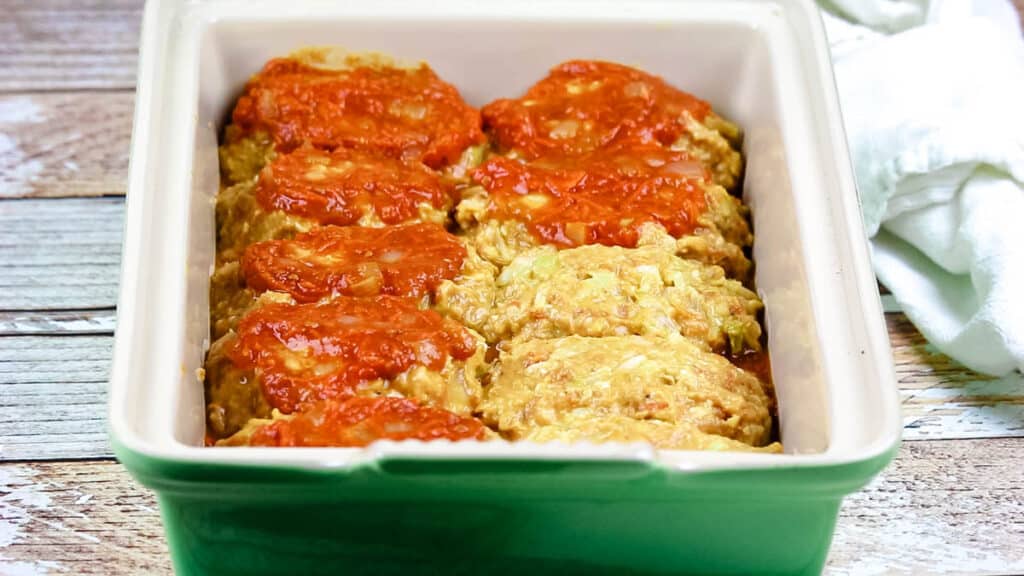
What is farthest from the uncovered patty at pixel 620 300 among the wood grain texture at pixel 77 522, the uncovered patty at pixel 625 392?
the wood grain texture at pixel 77 522

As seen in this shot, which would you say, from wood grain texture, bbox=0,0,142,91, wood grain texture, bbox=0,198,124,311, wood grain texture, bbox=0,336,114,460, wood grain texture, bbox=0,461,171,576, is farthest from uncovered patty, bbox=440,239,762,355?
wood grain texture, bbox=0,0,142,91

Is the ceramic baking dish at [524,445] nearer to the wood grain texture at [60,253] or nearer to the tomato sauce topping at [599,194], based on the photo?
the tomato sauce topping at [599,194]

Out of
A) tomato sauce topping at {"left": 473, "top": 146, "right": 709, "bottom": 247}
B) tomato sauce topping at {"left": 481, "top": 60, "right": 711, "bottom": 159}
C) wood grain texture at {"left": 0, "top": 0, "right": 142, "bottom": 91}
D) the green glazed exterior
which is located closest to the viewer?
the green glazed exterior

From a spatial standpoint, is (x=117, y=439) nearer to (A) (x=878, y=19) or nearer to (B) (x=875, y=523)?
(B) (x=875, y=523)

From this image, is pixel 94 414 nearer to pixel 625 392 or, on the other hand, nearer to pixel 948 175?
pixel 625 392

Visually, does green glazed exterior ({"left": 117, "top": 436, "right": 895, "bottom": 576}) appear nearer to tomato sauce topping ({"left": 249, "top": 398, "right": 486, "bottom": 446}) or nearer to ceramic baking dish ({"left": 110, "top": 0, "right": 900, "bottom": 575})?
ceramic baking dish ({"left": 110, "top": 0, "right": 900, "bottom": 575})

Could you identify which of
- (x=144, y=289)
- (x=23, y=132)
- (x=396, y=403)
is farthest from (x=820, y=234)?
(x=23, y=132)

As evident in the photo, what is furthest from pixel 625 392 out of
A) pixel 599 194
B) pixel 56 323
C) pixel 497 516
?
pixel 56 323
